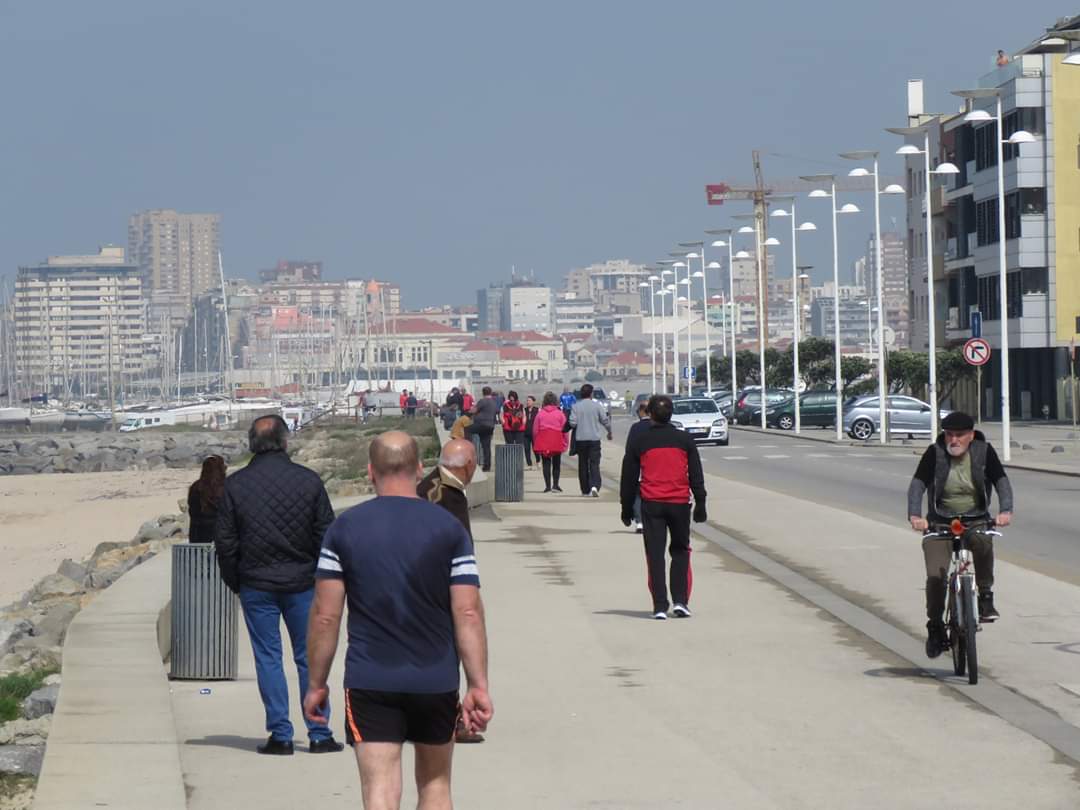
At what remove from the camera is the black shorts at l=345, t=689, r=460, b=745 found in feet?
21.2

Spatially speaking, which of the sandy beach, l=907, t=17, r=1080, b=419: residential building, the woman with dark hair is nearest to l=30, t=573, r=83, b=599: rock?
the sandy beach

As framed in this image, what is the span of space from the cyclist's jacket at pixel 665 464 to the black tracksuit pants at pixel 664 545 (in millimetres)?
77

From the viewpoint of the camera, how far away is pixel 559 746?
1002cm

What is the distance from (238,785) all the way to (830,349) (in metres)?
87.5

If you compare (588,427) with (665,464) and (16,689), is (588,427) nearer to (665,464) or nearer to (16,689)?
(665,464)

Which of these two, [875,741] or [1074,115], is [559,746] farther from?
[1074,115]

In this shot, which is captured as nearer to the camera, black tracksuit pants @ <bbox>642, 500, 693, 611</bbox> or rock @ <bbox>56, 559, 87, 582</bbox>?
black tracksuit pants @ <bbox>642, 500, 693, 611</bbox>

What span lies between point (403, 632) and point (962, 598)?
19.4 feet

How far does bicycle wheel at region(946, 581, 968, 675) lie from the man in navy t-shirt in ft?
19.5

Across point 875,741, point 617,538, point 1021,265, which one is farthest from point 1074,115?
point 875,741

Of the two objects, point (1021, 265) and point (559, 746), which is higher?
point (1021, 265)

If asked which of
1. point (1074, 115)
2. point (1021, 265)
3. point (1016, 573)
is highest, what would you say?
point (1074, 115)

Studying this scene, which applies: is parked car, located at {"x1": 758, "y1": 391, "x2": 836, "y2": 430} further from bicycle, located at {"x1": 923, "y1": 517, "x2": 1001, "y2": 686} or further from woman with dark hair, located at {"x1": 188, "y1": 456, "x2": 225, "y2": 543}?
woman with dark hair, located at {"x1": 188, "y1": 456, "x2": 225, "y2": 543}

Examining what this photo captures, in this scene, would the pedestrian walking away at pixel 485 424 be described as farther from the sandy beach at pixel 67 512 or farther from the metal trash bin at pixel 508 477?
the sandy beach at pixel 67 512
